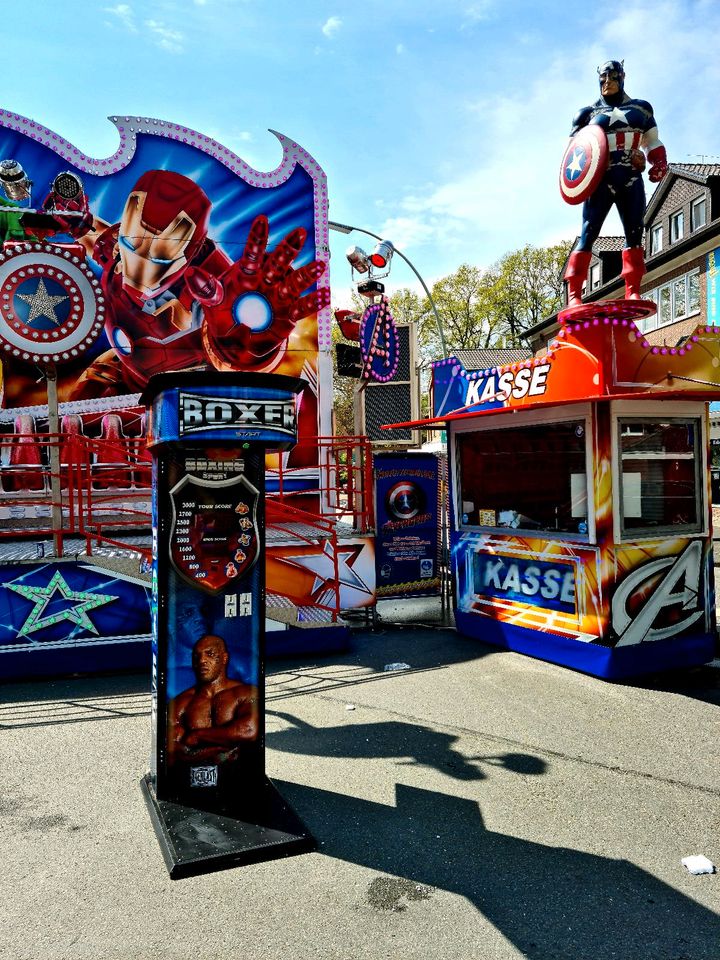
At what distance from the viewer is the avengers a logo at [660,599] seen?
7.11m

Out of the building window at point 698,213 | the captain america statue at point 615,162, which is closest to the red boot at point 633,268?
the captain america statue at point 615,162

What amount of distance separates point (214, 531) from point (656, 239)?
28.8 m

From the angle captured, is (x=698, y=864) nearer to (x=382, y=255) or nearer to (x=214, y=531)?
(x=214, y=531)

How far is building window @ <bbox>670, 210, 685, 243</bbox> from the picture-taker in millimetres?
26312

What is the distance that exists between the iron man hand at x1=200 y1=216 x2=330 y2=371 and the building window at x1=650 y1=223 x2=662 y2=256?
21344 millimetres

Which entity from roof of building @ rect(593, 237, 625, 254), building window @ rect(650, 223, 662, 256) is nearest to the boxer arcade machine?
building window @ rect(650, 223, 662, 256)

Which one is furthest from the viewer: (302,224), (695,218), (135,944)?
(695,218)

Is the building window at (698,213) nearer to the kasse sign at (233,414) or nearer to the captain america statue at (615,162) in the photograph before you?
the captain america statue at (615,162)

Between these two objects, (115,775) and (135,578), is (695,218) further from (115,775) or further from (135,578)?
(115,775)

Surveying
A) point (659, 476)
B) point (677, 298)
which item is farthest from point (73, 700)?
point (677, 298)

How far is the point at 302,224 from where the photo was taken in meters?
11.6

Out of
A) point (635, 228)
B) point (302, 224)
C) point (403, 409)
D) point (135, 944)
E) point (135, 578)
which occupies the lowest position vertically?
point (135, 944)

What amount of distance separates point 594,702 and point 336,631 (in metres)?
3.02

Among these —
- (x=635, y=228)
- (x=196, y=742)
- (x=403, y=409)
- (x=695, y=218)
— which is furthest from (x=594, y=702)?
(x=695, y=218)
